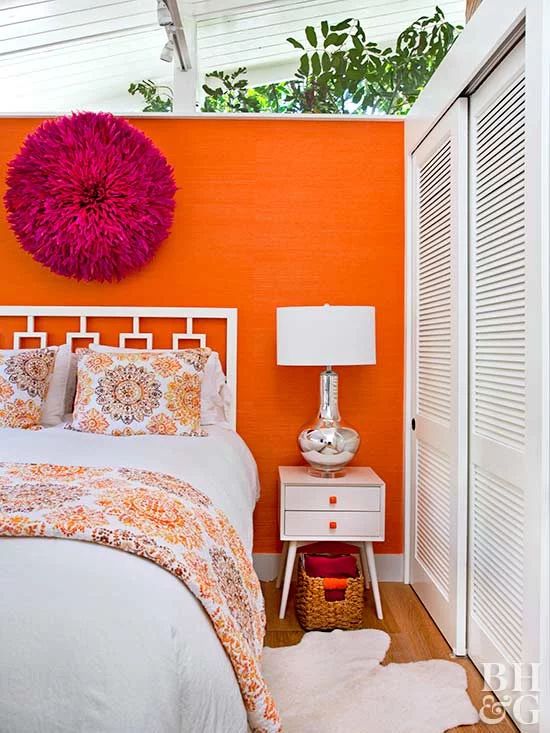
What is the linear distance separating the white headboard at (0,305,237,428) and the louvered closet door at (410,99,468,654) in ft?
2.82

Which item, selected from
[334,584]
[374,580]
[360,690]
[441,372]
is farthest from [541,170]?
[374,580]

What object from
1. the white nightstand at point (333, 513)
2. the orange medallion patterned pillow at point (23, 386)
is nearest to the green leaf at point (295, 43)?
the orange medallion patterned pillow at point (23, 386)

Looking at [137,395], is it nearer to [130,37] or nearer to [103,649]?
[103,649]

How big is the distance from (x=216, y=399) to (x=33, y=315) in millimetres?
992

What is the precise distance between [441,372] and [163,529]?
164 cm

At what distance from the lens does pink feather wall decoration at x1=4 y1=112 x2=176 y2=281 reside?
3.14 metres

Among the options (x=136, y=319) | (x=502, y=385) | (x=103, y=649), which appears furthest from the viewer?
(x=136, y=319)

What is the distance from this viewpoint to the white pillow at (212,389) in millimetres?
3066

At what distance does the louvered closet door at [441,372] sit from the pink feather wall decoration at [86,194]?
1.24 meters

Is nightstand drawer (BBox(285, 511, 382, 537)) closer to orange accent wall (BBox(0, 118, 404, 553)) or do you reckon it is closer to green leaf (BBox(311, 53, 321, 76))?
orange accent wall (BBox(0, 118, 404, 553))

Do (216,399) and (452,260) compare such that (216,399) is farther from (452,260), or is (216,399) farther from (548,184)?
(548,184)

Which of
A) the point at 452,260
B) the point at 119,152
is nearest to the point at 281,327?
the point at 452,260

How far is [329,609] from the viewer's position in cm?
263

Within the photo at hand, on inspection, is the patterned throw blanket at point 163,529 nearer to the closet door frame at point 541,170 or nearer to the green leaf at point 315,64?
the closet door frame at point 541,170
